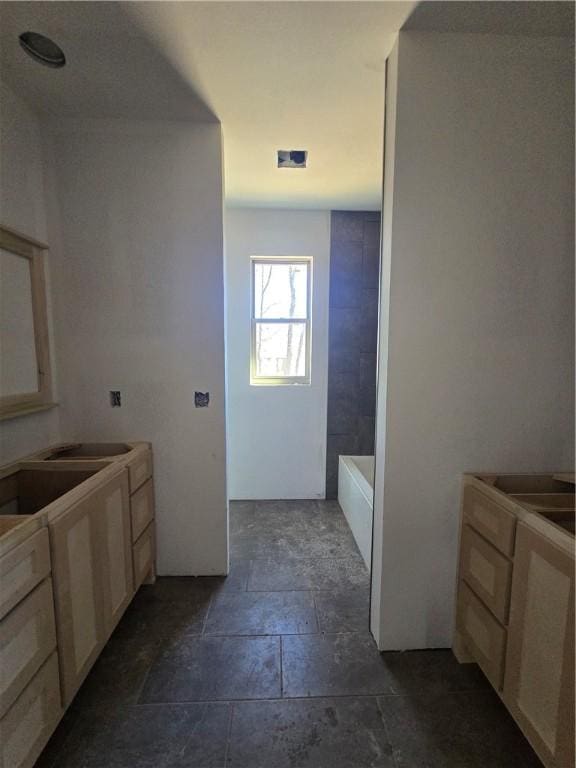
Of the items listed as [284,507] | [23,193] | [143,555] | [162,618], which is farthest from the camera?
[284,507]

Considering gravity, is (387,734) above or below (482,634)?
below

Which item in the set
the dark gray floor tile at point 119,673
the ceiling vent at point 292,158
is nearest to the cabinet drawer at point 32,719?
the dark gray floor tile at point 119,673

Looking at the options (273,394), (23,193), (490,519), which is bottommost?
(490,519)

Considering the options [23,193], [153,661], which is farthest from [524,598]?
[23,193]

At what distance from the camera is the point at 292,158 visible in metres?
2.34

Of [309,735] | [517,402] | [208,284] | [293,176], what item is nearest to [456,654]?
[309,735]

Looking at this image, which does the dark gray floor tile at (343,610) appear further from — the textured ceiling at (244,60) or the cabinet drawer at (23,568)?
the textured ceiling at (244,60)

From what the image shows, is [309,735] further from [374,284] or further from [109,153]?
[374,284]

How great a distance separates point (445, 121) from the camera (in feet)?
4.87

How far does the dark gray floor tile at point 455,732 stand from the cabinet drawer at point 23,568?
1381mm

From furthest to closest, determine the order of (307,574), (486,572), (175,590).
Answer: (307,574) → (175,590) → (486,572)

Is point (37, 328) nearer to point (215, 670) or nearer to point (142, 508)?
point (142, 508)

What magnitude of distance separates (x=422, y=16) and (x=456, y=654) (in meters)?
2.71

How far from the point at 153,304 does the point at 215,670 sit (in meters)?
1.89
